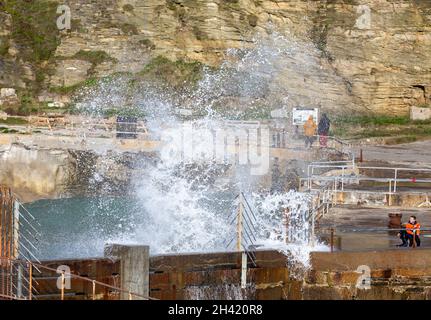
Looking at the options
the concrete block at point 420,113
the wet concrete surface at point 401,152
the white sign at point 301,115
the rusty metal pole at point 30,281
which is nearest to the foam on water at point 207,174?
the white sign at point 301,115

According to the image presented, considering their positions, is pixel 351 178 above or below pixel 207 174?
below

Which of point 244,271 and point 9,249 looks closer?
point 9,249

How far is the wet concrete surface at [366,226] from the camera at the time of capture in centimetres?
2539

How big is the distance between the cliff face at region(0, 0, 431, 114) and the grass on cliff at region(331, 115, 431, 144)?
104 cm

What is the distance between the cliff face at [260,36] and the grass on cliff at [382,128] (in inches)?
41.0

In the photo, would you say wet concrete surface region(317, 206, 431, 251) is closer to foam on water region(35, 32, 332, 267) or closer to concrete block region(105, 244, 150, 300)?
foam on water region(35, 32, 332, 267)

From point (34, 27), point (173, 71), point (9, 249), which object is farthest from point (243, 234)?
point (34, 27)

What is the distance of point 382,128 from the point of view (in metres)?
52.7

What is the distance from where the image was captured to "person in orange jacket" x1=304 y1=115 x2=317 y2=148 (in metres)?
44.3

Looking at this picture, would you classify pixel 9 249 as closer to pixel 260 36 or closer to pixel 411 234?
pixel 411 234

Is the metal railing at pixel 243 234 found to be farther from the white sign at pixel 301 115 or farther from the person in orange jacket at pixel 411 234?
the white sign at pixel 301 115

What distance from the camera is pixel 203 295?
78.0 ft

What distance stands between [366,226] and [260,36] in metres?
30.2

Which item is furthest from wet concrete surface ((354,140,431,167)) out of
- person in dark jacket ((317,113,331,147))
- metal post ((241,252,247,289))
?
metal post ((241,252,247,289))
